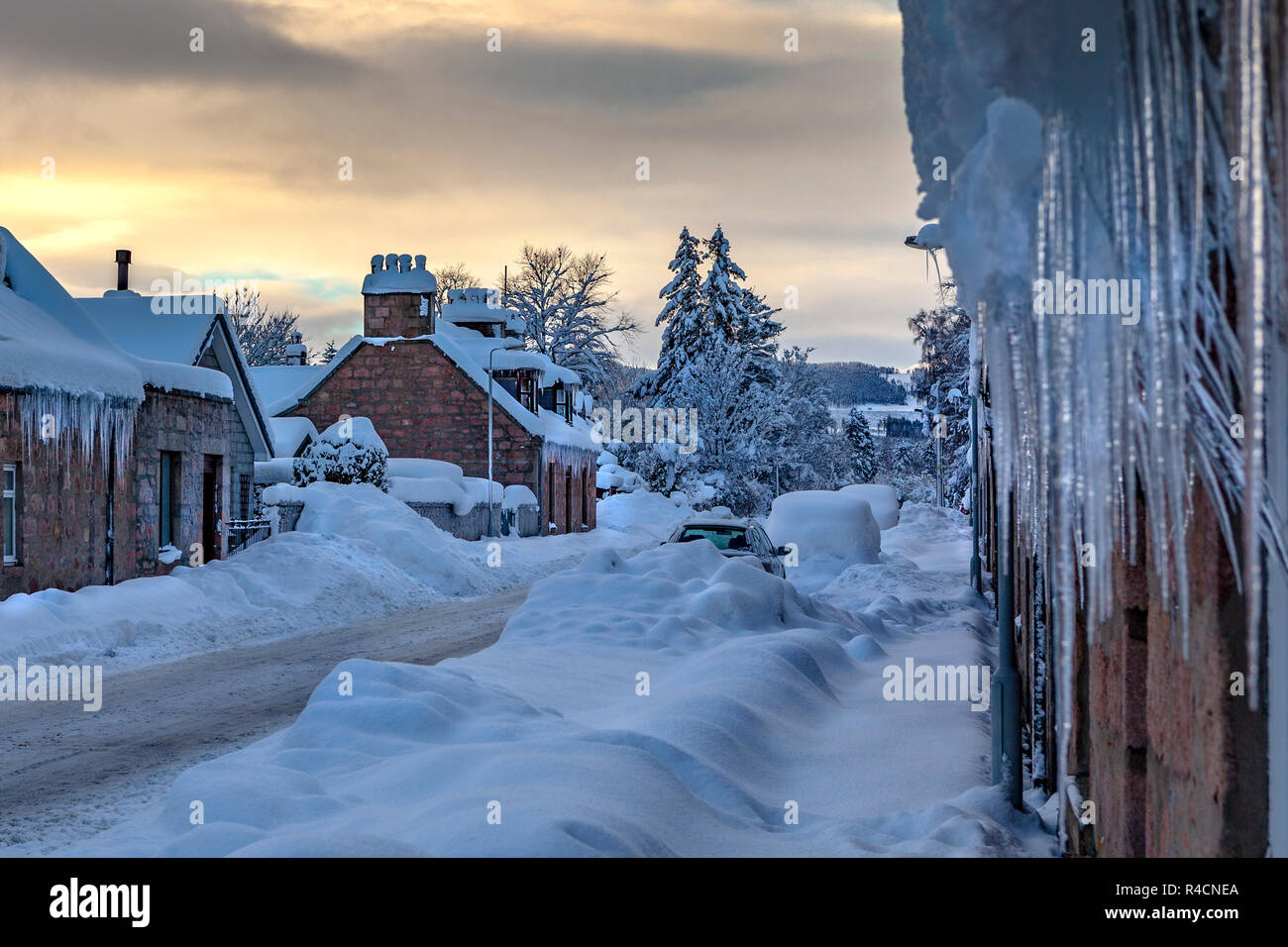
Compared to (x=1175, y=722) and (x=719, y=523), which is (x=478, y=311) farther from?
(x=1175, y=722)

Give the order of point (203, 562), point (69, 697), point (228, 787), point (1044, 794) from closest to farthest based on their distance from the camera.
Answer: point (228, 787) → point (1044, 794) → point (69, 697) → point (203, 562)

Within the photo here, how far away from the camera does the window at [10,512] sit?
50.9 feet

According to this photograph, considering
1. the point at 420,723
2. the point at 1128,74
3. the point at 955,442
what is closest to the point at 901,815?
the point at 420,723

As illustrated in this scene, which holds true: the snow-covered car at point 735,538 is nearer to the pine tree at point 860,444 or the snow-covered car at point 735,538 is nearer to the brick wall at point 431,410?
the brick wall at point 431,410

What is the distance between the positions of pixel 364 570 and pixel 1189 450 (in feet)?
66.7

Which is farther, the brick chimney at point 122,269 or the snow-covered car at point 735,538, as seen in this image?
the brick chimney at point 122,269

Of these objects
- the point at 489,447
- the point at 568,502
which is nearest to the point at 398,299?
the point at 489,447

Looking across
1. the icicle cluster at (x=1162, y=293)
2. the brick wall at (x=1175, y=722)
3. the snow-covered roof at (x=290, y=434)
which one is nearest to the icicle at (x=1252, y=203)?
the icicle cluster at (x=1162, y=293)

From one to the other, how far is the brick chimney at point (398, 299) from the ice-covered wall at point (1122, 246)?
37210mm

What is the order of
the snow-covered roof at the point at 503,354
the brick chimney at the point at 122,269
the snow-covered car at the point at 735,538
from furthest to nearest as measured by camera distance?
1. the snow-covered roof at the point at 503,354
2. the brick chimney at the point at 122,269
3. the snow-covered car at the point at 735,538

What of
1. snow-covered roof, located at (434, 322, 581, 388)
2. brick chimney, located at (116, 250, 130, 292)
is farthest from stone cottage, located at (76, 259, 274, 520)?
snow-covered roof, located at (434, 322, 581, 388)

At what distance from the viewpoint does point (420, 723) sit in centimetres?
680
